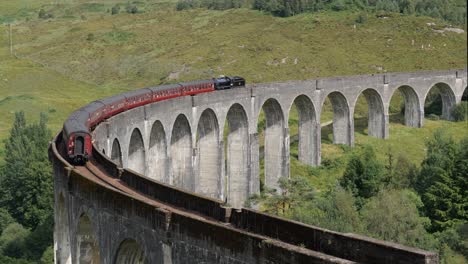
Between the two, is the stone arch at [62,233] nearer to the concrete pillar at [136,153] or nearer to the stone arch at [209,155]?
the concrete pillar at [136,153]

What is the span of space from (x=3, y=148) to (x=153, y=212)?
47066 millimetres

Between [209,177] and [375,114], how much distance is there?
80.1 ft

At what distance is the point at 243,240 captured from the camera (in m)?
16.7

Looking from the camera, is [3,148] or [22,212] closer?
[22,212]

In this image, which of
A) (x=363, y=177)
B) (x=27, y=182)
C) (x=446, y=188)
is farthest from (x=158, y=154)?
(x=446, y=188)

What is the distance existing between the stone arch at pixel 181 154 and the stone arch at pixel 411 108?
31.2 meters

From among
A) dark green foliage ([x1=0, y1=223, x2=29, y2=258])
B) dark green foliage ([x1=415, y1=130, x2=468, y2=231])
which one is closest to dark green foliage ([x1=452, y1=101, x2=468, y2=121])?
dark green foliage ([x1=415, y1=130, x2=468, y2=231])

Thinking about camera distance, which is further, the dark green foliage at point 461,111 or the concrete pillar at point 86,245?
the dark green foliage at point 461,111

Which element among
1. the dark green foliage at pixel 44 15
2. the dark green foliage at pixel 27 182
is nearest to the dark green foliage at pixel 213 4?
the dark green foliage at pixel 44 15

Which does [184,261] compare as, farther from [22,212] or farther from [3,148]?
[3,148]

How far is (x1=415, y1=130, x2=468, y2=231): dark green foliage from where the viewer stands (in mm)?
44125

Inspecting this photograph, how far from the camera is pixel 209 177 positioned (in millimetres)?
50188

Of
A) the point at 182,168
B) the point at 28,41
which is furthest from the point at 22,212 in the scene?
the point at 28,41

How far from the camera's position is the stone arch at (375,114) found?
A: 68.4m
